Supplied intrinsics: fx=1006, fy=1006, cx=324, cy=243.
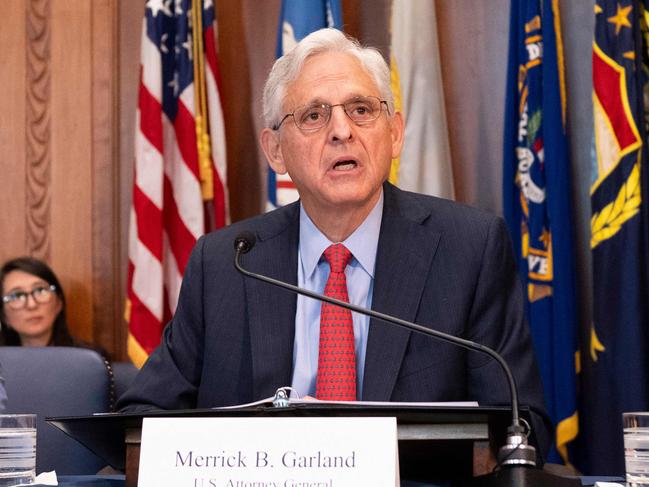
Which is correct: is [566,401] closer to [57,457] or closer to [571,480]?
[57,457]

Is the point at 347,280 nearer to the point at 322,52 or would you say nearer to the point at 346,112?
the point at 346,112

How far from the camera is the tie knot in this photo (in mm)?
2352

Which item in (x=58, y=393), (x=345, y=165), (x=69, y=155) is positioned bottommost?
(x=58, y=393)

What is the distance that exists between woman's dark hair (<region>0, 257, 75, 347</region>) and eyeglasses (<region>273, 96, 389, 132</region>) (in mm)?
2401

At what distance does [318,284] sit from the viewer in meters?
2.41

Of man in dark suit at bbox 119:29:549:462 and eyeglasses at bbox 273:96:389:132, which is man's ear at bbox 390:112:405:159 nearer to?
man in dark suit at bbox 119:29:549:462

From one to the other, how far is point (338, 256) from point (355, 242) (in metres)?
0.07

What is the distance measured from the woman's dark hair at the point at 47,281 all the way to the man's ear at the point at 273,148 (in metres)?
2.18

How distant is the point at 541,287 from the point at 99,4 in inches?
97.1

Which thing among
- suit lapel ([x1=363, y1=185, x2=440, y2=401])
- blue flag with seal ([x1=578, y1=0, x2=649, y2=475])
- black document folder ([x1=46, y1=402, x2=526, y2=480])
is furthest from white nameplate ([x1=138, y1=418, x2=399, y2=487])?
blue flag with seal ([x1=578, y1=0, x2=649, y2=475])

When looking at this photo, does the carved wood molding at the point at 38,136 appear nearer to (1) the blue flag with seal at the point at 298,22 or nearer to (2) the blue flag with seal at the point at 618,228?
(1) the blue flag with seal at the point at 298,22

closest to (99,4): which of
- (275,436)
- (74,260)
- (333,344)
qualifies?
(74,260)

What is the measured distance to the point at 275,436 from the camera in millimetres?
1412

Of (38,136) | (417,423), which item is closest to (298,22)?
(38,136)
